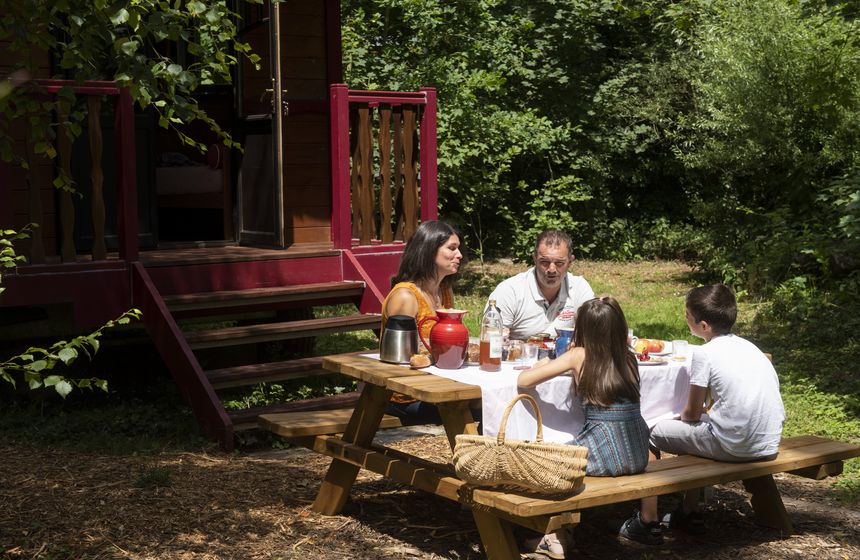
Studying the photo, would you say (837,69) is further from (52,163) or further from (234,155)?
(52,163)

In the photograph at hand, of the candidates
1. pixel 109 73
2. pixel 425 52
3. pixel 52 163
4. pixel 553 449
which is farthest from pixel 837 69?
pixel 553 449

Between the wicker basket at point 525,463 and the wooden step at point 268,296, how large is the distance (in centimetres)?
337

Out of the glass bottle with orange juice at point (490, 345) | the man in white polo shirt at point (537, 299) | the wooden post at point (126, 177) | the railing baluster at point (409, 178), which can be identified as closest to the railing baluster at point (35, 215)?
the wooden post at point (126, 177)

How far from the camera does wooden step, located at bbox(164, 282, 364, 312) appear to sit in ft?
23.0

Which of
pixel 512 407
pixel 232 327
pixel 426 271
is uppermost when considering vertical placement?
pixel 426 271

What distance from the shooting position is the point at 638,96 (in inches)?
671

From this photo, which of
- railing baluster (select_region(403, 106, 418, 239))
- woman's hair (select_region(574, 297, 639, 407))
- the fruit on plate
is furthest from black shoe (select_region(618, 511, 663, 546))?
railing baluster (select_region(403, 106, 418, 239))

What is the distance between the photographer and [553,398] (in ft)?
15.2

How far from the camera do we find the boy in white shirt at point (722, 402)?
184 inches

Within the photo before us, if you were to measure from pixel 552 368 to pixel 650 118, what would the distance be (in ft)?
42.4

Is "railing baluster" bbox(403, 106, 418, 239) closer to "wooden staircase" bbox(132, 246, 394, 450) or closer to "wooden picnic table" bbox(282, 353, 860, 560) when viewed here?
"wooden staircase" bbox(132, 246, 394, 450)

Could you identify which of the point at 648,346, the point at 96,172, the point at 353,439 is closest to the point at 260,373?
the point at 96,172

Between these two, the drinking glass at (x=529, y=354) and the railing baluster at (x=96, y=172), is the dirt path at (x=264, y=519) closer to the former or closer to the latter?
the drinking glass at (x=529, y=354)

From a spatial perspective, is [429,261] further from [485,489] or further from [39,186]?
[39,186]
